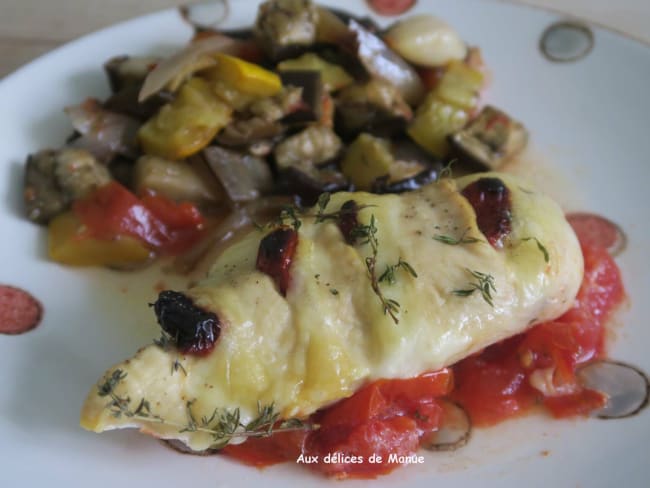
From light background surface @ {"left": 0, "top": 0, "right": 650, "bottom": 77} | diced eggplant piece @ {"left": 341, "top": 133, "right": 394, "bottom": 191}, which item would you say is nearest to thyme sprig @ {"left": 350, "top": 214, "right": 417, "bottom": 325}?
diced eggplant piece @ {"left": 341, "top": 133, "right": 394, "bottom": 191}

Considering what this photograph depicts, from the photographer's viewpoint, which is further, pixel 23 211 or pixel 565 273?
pixel 23 211

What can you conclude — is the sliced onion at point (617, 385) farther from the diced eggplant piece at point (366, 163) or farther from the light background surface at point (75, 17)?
the light background surface at point (75, 17)

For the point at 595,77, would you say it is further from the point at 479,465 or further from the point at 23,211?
A: the point at 23,211

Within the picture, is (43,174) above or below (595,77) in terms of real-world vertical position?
below

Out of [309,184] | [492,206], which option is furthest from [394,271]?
[309,184]

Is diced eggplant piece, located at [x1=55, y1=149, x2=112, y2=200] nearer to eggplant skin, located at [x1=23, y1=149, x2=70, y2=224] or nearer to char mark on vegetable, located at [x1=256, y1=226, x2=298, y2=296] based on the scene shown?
eggplant skin, located at [x1=23, y1=149, x2=70, y2=224]

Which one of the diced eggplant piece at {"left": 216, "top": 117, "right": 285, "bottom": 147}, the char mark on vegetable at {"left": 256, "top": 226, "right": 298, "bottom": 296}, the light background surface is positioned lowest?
the light background surface

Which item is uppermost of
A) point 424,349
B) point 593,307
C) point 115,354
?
point 424,349

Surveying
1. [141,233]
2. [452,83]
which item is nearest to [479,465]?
[141,233]
